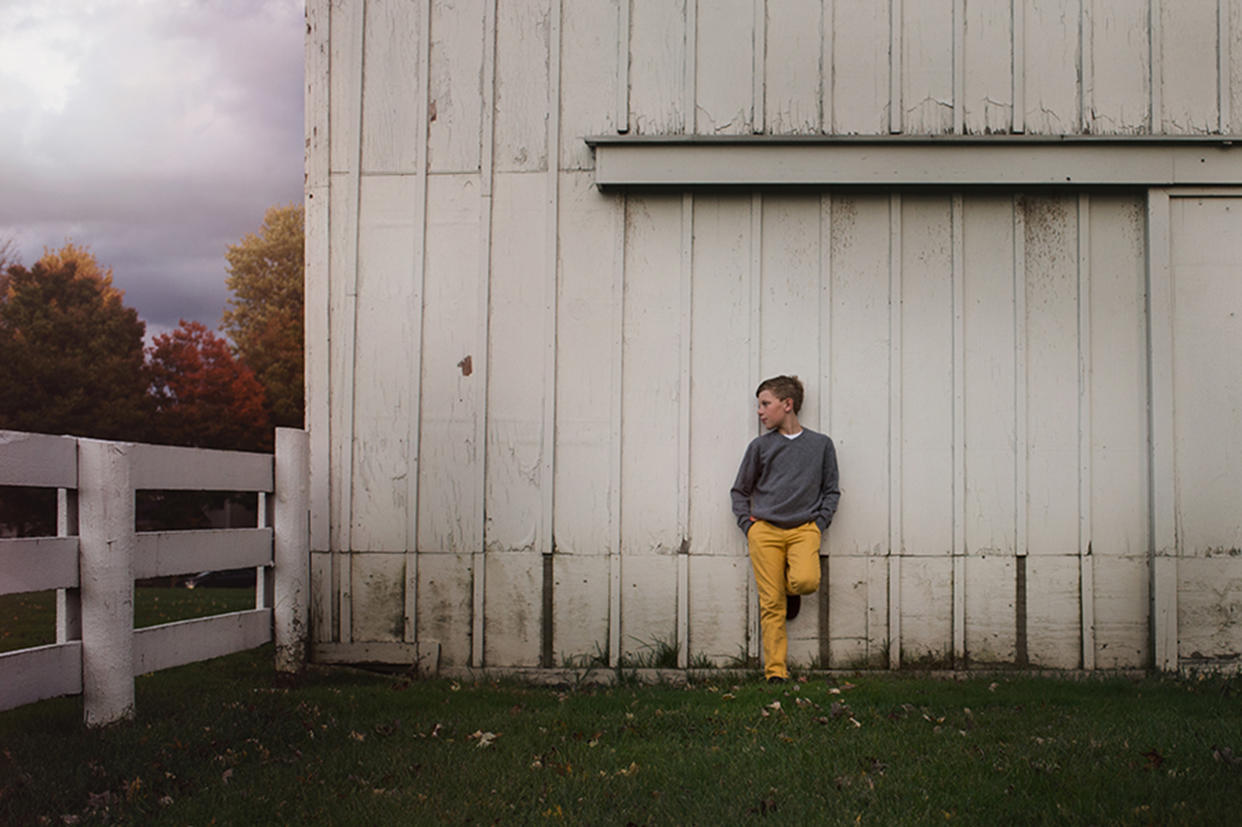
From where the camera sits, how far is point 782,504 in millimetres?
6375

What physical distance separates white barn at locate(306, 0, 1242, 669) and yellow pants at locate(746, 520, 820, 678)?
324 mm

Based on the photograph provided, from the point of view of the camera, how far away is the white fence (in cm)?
456

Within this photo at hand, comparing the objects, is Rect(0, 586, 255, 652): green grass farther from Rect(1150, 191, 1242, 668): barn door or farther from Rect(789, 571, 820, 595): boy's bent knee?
Rect(1150, 191, 1242, 668): barn door

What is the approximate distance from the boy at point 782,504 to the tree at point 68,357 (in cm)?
2685

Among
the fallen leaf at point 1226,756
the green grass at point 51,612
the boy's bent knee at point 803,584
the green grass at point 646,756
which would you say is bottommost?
the green grass at point 51,612

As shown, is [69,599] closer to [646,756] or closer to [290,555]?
[290,555]

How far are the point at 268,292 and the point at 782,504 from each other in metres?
37.3

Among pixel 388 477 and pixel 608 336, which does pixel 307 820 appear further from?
pixel 608 336

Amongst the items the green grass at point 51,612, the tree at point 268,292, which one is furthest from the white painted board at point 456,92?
the tree at point 268,292

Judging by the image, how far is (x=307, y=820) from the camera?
359 cm

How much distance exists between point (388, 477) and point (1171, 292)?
5655 millimetres

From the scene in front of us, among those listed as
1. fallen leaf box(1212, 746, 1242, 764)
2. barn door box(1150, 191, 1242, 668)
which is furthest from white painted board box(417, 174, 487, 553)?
barn door box(1150, 191, 1242, 668)

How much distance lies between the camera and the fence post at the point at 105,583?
490cm

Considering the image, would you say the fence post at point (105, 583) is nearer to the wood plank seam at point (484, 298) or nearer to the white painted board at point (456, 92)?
the wood plank seam at point (484, 298)
